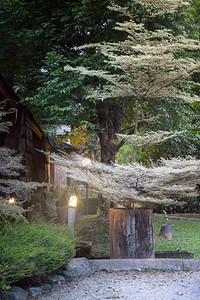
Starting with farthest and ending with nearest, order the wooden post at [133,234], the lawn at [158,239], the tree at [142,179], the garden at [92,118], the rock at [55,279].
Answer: the lawn at [158,239] < the wooden post at [133,234] < the tree at [142,179] < the garden at [92,118] < the rock at [55,279]

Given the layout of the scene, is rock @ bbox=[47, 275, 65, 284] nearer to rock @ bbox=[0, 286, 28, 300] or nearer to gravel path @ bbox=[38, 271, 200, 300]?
gravel path @ bbox=[38, 271, 200, 300]

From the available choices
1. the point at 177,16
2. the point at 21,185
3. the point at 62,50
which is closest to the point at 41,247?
the point at 21,185

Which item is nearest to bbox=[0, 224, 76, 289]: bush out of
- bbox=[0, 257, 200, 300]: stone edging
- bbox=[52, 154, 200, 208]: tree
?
bbox=[0, 257, 200, 300]: stone edging

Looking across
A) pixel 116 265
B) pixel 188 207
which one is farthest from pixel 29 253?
pixel 188 207

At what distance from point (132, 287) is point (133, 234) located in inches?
40.5

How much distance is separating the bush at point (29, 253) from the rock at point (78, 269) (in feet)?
0.76

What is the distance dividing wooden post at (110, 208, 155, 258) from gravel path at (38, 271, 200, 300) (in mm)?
321

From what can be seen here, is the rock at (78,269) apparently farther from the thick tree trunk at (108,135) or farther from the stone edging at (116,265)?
the thick tree trunk at (108,135)

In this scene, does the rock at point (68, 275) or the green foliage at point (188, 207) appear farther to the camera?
the green foliage at point (188, 207)

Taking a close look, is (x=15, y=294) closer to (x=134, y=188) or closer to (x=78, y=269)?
(x=78, y=269)

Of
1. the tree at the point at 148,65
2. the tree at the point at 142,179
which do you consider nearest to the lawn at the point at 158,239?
the tree at the point at 142,179

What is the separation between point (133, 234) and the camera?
507 cm

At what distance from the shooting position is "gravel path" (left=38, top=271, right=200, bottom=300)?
12.4ft

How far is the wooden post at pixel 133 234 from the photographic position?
16.6 ft
